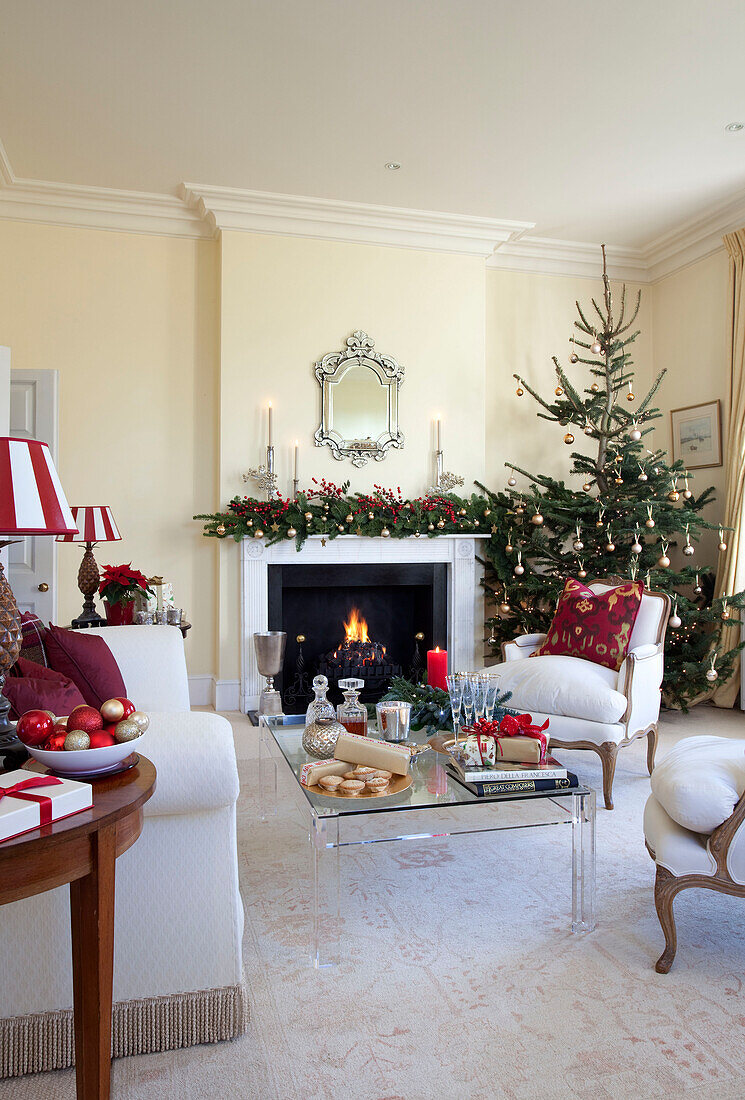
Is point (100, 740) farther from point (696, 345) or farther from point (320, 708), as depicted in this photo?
point (696, 345)

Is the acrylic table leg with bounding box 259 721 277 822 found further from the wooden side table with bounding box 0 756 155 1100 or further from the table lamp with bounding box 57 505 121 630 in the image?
the wooden side table with bounding box 0 756 155 1100

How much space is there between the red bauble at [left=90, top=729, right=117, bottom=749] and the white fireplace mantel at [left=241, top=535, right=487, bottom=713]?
3.38 metres

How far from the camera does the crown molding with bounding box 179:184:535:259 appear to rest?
4.71m

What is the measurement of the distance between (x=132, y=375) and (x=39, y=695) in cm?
350

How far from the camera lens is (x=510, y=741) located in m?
2.26

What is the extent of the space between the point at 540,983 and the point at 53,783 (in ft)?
4.19

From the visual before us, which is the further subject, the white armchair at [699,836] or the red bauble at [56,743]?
the white armchair at [699,836]

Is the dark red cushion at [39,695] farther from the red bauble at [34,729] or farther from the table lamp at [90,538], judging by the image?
the table lamp at [90,538]

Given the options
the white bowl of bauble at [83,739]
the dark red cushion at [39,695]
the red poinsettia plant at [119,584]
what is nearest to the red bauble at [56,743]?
the white bowl of bauble at [83,739]

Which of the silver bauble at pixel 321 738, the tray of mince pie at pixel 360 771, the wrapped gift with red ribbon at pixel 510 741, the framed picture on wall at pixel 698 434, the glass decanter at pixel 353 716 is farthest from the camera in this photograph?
the framed picture on wall at pixel 698 434

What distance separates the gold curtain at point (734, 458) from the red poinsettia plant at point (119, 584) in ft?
11.4

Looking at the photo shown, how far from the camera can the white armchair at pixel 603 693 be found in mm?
3111

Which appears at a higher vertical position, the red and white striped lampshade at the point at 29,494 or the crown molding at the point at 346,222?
the crown molding at the point at 346,222

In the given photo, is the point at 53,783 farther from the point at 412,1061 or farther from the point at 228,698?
the point at 228,698
